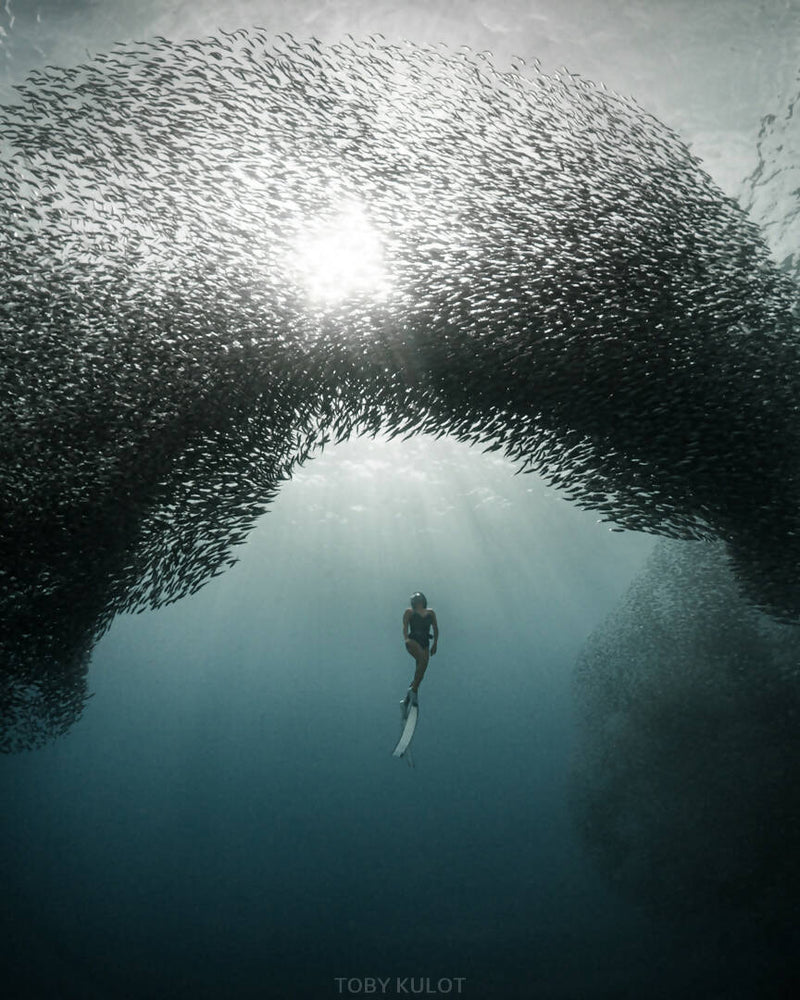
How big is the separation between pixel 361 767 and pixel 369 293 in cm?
4537

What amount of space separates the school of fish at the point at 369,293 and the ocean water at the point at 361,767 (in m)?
1.23

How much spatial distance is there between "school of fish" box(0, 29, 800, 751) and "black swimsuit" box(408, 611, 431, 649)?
5569 mm

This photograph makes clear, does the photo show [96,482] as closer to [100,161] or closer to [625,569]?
[100,161]

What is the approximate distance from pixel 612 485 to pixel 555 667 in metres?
60.1

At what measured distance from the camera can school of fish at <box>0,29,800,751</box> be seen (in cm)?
824

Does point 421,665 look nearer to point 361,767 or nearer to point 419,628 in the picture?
point 419,628

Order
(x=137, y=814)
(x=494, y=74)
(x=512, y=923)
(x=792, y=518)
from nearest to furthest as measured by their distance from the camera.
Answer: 1. (x=494, y=74)
2. (x=792, y=518)
3. (x=512, y=923)
4. (x=137, y=814)

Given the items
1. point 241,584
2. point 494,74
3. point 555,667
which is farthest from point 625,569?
point 494,74

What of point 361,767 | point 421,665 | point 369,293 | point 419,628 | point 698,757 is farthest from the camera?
point 361,767

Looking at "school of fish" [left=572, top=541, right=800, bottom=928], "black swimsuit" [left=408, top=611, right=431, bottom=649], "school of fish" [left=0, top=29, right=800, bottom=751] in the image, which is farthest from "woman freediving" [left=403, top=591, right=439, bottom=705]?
"school of fish" [left=572, top=541, right=800, bottom=928]

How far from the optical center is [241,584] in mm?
48156

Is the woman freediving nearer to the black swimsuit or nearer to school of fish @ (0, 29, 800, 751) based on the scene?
the black swimsuit

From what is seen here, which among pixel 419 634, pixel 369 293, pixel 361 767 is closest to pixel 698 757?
pixel 419 634

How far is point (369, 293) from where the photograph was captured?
9.32m
